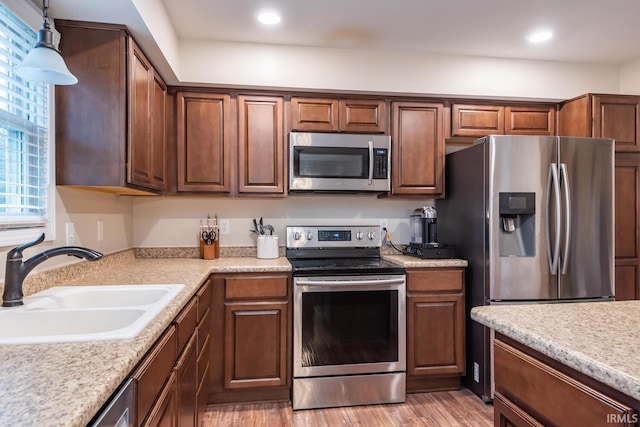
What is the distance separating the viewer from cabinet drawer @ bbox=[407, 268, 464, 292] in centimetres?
238

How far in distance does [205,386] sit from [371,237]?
1538mm

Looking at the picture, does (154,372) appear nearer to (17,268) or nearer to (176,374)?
(176,374)

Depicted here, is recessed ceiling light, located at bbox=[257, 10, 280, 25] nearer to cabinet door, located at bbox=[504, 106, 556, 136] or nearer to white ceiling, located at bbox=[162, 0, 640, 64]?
white ceiling, located at bbox=[162, 0, 640, 64]

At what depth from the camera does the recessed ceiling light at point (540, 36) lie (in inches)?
92.5

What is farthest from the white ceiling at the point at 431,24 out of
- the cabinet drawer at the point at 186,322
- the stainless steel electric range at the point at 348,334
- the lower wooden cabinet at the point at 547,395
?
the lower wooden cabinet at the point at 547,395

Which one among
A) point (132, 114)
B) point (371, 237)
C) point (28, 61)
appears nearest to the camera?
point (28, 61)

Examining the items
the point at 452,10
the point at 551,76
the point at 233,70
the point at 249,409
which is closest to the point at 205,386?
the point at 249,409

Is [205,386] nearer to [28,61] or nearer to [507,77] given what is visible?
[28,61]

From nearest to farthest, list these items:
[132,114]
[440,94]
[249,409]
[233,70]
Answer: [132,114], [249,409], [233,70], [440,94]

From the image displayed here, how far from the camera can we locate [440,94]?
265cm

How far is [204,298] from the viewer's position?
78.0 inches

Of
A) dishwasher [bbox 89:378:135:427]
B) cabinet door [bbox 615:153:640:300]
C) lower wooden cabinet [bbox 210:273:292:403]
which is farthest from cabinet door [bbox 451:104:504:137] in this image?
dishwasher [bbox 89:378:135:427]

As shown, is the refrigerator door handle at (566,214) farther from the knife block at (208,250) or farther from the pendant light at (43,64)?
the pendant light at (43,64)

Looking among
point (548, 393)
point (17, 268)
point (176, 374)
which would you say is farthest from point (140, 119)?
point (548, 393)
